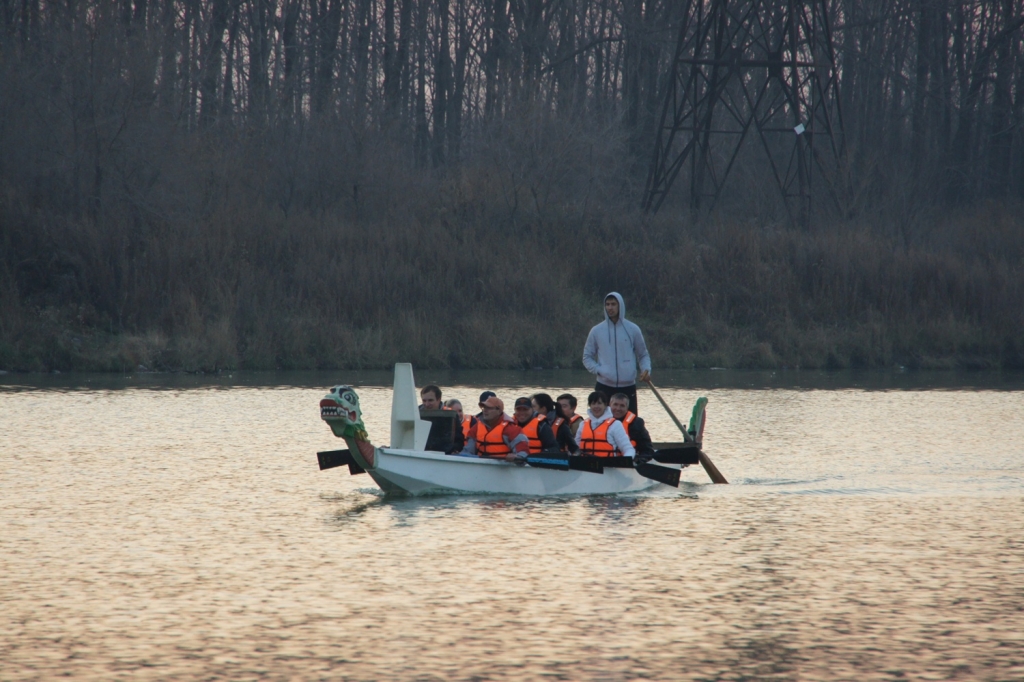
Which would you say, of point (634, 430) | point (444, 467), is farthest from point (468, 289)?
point (444, 467)

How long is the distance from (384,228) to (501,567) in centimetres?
2652

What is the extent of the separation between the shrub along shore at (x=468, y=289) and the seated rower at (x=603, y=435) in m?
17.7

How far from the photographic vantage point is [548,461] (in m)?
13.3

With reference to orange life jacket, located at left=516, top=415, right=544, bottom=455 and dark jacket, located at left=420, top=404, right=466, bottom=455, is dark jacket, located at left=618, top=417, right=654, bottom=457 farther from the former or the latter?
dark jacket, located at left=420, top=404, right=466, bottom=455

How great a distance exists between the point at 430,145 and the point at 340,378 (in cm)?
2055

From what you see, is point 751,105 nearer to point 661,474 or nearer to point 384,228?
point 384,228

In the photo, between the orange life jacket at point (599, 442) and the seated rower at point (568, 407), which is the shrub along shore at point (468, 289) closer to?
the seated rower at point (568, 407)

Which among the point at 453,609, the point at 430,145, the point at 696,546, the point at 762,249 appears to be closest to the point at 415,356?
the point at 762,249

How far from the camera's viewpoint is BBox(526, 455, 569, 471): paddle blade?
43.5ft

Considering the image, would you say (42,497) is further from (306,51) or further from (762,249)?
(306,51)

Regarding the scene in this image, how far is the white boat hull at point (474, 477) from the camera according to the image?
12.9 m

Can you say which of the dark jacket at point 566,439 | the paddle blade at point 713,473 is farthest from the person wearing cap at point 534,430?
the paddle blade at point 713,473

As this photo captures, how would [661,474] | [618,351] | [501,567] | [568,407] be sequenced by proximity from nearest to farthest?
[501,567]
[661,474]
[618,351]
[568,407]

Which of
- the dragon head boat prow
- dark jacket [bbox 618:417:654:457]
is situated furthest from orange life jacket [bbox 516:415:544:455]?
the dragon head boat prow
